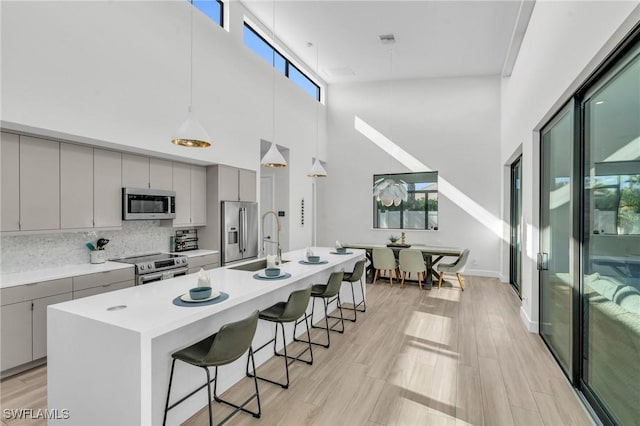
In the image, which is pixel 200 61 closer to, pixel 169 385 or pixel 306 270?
pixel 306 270

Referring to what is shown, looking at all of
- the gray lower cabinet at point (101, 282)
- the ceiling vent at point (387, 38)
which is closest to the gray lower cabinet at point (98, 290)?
the gray lower cabinet at point (101, 282)

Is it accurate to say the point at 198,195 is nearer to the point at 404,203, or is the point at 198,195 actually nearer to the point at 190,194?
the point at 190,194

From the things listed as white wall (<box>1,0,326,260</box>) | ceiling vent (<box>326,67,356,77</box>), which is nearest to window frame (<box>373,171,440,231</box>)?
ceiling vent (<box>326,67,356,77</box>)

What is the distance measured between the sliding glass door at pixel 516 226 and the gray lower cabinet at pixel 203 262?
5077 millimetres

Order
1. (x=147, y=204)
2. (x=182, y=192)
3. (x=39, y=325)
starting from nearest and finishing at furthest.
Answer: (x=39, y=325) → (x=147, y=204) → (x=182, y=192)

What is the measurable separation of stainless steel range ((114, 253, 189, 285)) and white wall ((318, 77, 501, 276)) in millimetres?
4933

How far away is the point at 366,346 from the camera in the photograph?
11.5 ft

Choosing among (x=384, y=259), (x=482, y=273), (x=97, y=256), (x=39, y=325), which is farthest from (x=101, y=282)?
(x=482, y=273)

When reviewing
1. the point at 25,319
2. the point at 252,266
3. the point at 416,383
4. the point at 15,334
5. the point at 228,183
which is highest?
the point at 228,183

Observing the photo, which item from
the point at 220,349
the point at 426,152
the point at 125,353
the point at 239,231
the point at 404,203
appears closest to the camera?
the point at 125,353

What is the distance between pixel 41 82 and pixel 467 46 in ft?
21.5

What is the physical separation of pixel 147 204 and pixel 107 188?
1.65ft

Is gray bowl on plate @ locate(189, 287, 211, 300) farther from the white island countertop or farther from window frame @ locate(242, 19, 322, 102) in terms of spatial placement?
window frame @ locate(242, 19, 322, 102)

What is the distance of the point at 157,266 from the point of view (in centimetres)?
387
